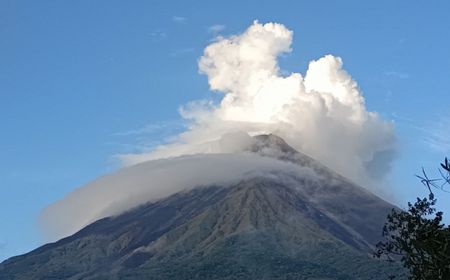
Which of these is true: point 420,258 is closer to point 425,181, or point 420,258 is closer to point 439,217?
point 439,217

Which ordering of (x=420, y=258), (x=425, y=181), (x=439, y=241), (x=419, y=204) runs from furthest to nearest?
(x=419, y=204)
(x=420, y=258)
(x=439, y=241)
(x=425, y=181)

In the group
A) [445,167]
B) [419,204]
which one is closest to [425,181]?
[445,167]

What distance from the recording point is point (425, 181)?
109 feet

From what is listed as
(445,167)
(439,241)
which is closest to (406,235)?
(439,241)

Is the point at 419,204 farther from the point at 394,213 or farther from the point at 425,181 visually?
the point at 425,181

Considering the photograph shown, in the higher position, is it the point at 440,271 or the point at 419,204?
the point at 419,204

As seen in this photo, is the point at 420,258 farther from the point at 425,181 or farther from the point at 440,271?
the point at 425,181

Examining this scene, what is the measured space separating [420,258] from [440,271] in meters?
4.28

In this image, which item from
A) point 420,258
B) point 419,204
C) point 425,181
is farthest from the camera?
point 419,204

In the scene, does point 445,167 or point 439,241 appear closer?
point 445,167

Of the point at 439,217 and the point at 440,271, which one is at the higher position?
the point at 439,217

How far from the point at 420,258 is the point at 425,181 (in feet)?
38.8

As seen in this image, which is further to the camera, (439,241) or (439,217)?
(439,217)

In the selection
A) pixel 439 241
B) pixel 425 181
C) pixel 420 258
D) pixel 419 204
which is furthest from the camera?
pixel 419 204
